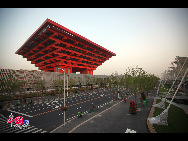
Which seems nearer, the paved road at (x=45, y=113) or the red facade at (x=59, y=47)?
the paved road at (x=45, y=113)

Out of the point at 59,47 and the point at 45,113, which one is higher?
the point at 59,47

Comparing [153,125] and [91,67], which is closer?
[153,125]

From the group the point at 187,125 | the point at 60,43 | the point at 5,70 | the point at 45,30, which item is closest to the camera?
the point at 187,125

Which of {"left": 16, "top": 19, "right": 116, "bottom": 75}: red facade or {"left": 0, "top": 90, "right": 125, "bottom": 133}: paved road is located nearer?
{"left": 0, "top": 90, "right": 125, "bottom": 133}: paved road

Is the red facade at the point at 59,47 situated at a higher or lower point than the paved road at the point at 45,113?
higher

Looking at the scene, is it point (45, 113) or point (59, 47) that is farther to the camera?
point (59, 47)

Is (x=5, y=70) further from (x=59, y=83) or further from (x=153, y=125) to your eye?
(x=153, y=125)

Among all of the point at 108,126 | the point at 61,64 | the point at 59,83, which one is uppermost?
the point at 61,64

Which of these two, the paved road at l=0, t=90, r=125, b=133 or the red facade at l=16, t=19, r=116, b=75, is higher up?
the red facade at l=16, t=19, r=116, b=75

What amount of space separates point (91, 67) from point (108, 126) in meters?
75.4
